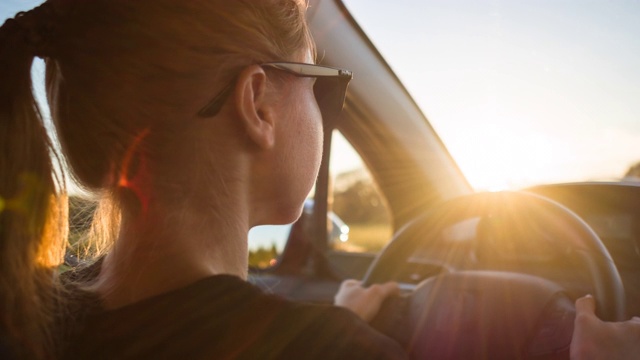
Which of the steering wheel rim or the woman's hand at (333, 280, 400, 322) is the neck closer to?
the woman's hand at (333, 280, 400, 322)

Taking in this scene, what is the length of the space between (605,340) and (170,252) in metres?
1.08

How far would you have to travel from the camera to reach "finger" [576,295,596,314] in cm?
172

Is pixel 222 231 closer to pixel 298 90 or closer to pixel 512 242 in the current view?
pixel 298 90

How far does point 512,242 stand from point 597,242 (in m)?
0.70

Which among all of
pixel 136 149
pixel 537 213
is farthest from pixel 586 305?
pixel 136 149

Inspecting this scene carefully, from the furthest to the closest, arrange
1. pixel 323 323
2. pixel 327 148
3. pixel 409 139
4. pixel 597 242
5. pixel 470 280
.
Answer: pixel 327 148 → pixel 409 139 → pixel 470 280 → pixel 597 242 → pixel 323 323

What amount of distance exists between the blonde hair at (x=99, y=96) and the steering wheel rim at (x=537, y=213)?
3.58 ft

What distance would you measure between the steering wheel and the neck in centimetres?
80

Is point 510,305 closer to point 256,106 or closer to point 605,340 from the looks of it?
point 605,340

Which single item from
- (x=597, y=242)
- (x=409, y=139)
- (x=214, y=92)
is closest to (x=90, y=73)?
(x=214, y=92)

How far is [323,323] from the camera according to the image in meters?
1.29

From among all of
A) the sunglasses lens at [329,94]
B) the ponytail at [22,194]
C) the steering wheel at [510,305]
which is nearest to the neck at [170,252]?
the ponytail at [22,194]

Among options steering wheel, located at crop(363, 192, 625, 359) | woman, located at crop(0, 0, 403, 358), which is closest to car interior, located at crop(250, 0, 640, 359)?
steering wheel, located at crop(363, 192, 625, 359)

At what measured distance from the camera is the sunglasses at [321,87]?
1.44 metres
